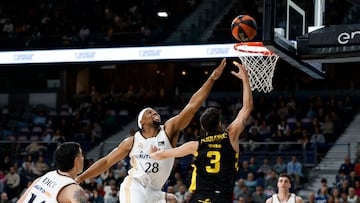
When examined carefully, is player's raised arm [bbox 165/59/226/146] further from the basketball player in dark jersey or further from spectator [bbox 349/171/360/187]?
spectator [bbox 349/171/360/187]

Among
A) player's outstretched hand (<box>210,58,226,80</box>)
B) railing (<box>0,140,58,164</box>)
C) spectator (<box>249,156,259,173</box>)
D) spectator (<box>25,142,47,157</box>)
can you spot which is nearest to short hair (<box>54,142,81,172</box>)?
player's outstretched hand (<box>210,58,226,80</box>)

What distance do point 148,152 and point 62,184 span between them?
1.79 m

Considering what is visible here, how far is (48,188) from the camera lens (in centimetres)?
511

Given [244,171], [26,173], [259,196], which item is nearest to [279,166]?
[244,171]

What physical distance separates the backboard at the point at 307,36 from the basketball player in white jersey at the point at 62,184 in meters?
3.42

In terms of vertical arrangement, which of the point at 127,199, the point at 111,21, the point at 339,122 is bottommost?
the point at 127,199

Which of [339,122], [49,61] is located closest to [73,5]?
[49,61]

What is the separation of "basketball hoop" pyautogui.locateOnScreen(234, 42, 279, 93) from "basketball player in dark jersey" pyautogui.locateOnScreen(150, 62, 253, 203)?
9.31 feet

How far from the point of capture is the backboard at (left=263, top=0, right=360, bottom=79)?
803 centimetres

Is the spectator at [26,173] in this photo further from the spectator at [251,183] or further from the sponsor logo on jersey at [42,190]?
the sponsor logo on jersey at [42,190]

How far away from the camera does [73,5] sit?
24.5 m

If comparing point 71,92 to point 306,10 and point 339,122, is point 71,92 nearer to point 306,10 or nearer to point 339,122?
point 339,122

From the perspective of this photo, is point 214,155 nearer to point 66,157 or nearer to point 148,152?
point 148,152

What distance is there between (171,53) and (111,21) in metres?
5.73
